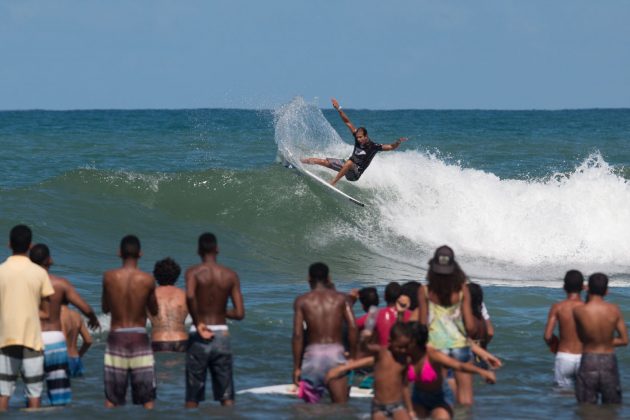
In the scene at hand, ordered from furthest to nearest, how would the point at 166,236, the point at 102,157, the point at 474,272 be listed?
the point at 102,157, the point at 166,236, the point at 474,272

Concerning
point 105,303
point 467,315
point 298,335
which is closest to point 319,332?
point 298,335

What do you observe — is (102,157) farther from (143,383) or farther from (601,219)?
(143,383)

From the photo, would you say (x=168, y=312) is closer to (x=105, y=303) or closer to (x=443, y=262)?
(x=105, y=303)

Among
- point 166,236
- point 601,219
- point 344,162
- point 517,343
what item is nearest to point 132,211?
point 166,236

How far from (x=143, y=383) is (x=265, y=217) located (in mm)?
13304

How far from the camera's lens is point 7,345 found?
7.77 meters

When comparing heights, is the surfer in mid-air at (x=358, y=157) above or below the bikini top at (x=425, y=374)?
above

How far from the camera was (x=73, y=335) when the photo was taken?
8867mm

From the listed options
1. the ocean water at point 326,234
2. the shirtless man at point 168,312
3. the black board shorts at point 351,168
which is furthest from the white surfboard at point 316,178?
the shirtless man at point 168,312

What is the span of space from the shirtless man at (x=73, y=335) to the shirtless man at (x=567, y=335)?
147 inches

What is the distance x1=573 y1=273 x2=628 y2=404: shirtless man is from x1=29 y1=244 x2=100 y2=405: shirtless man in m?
3.76

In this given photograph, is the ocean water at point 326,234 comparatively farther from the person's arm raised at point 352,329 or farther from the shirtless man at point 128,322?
the person's arm raised at point 352,329

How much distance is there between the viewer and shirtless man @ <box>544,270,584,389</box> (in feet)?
29.3

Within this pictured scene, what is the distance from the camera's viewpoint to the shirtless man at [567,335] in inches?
352
